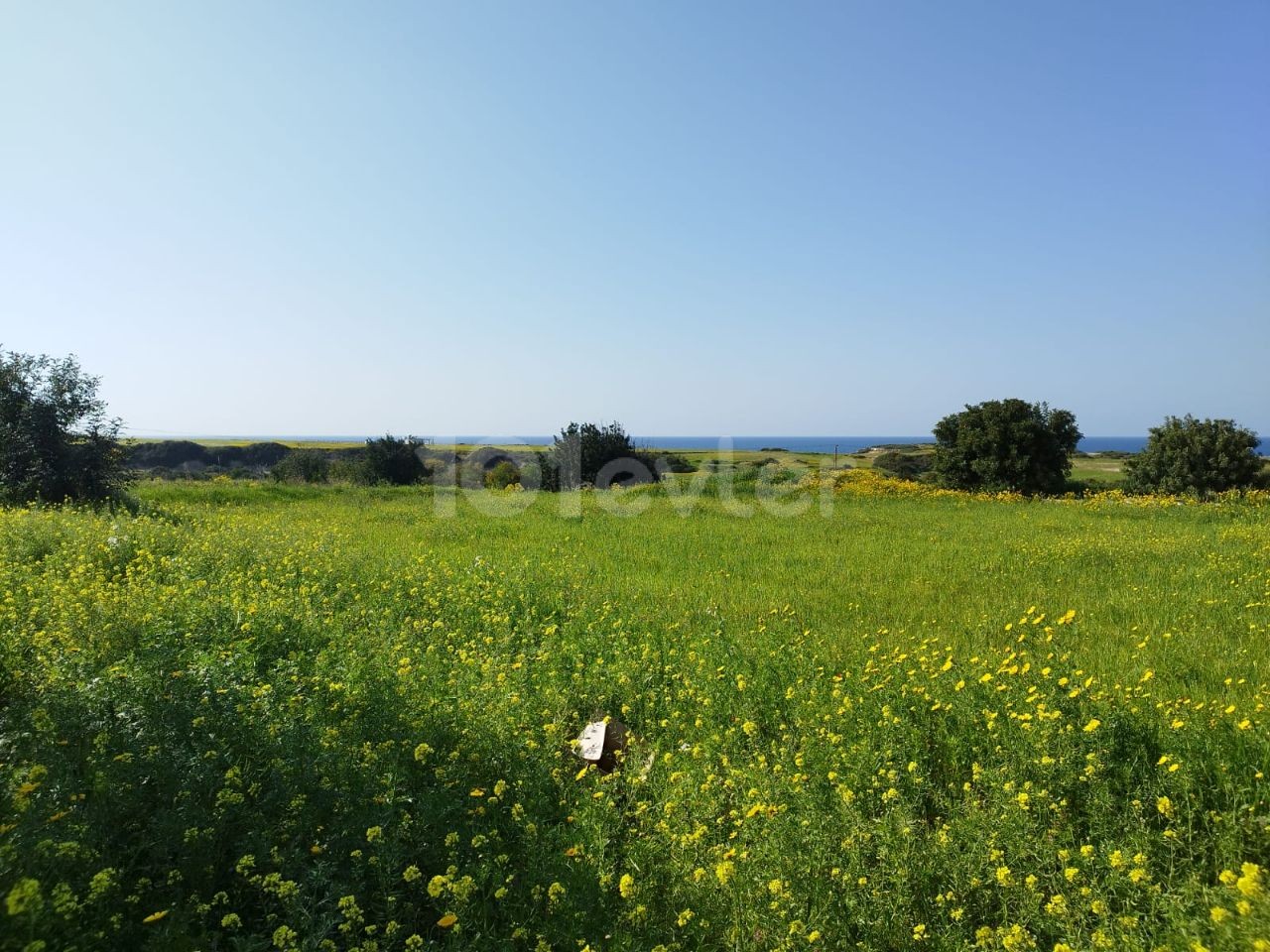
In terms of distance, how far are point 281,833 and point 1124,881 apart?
3350mm

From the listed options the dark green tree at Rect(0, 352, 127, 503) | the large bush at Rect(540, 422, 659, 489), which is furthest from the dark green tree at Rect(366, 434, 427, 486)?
the dark green tree at Rect(0, 352, 127, 503)

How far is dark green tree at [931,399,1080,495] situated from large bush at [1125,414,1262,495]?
92.9 inches

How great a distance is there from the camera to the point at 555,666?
521 cm

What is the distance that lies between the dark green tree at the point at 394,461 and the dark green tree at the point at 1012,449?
69.2ft

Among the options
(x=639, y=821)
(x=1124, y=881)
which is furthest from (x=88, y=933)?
(x=1124, y=881)

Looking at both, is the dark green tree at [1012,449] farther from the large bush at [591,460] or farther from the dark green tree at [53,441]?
the dark green tree at [53,441]

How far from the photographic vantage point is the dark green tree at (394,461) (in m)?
28.9

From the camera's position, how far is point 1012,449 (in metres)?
20.6

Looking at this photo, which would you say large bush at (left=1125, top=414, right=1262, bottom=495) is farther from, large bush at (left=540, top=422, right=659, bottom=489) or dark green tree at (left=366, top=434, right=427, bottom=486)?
dark green tree at (left=366, top=434, right=427, bottom=486)

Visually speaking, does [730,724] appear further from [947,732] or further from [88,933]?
[88,933]

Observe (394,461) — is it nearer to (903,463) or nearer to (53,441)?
(53,441)

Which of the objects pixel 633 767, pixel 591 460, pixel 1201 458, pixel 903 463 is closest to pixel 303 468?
pixel 591 460

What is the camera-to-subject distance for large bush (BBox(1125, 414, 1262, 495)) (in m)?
18.3

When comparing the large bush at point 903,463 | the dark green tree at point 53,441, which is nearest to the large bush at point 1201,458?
the large bush at point 903,463
